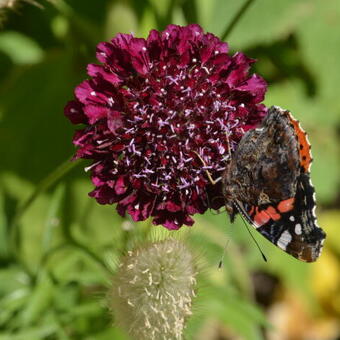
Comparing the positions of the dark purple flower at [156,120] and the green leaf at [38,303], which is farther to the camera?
the green leaf at [38,303]

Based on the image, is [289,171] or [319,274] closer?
[289,171]

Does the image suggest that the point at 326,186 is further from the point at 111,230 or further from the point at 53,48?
the point at 53,48

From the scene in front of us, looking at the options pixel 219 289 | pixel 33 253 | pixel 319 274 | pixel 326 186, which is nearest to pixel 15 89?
pixel 33 253

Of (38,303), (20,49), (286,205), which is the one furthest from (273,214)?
(20,49)

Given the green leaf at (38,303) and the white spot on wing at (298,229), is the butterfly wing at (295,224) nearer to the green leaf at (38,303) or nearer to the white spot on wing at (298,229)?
the white spot on wing at (298,229)

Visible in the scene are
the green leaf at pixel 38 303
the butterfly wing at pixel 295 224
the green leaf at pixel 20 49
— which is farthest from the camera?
the green leaf at pixel 20 49

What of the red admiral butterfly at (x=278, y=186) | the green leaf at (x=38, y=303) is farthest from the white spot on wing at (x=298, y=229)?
the green leaf at (x=38, y=303)
